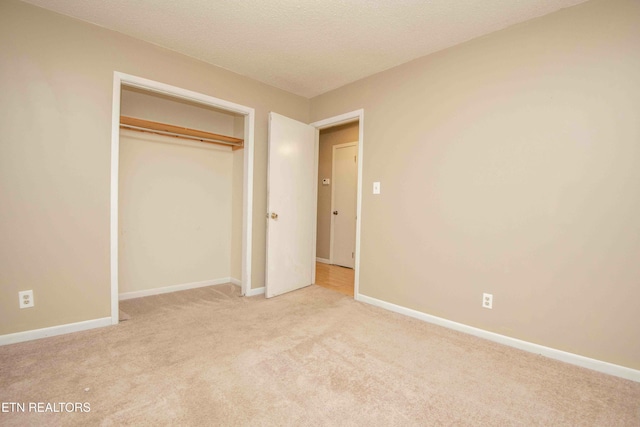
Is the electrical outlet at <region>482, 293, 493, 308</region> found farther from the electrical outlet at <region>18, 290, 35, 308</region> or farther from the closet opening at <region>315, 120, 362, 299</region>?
the electrical outlet at <region>18, 290, 35, 308</region>

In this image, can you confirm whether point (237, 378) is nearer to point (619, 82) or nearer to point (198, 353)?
point (198, 353)

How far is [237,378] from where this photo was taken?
169cm

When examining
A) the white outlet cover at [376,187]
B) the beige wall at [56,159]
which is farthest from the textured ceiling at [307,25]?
the white outlet cover at [376,187]

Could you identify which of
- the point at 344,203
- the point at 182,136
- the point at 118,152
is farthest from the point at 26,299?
the point at 344,203

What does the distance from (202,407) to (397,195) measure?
2331 mm

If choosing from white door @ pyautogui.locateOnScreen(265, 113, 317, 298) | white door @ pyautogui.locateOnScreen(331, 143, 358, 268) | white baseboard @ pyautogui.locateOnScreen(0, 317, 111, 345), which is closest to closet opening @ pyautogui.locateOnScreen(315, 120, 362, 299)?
white door @ pyautogui.locateOnScreen(331, 143, 358, 268)

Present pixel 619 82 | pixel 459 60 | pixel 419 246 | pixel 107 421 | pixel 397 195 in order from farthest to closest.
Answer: pixel 397 195 → pixel 419 246 → pixel 459 60 → pixel 619 82 → pixel 107 421

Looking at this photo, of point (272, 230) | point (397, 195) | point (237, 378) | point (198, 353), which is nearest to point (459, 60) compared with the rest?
point (397, 195)

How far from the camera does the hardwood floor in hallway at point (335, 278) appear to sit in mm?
3718

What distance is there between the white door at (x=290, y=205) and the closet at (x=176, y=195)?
0.68 metres

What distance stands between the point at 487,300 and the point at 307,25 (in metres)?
2.65

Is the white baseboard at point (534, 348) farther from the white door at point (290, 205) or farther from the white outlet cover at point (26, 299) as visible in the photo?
the white outlet cover at point (26, 299)

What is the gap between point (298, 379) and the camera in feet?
5.56

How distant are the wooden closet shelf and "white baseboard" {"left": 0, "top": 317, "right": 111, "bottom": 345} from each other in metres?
1.86
